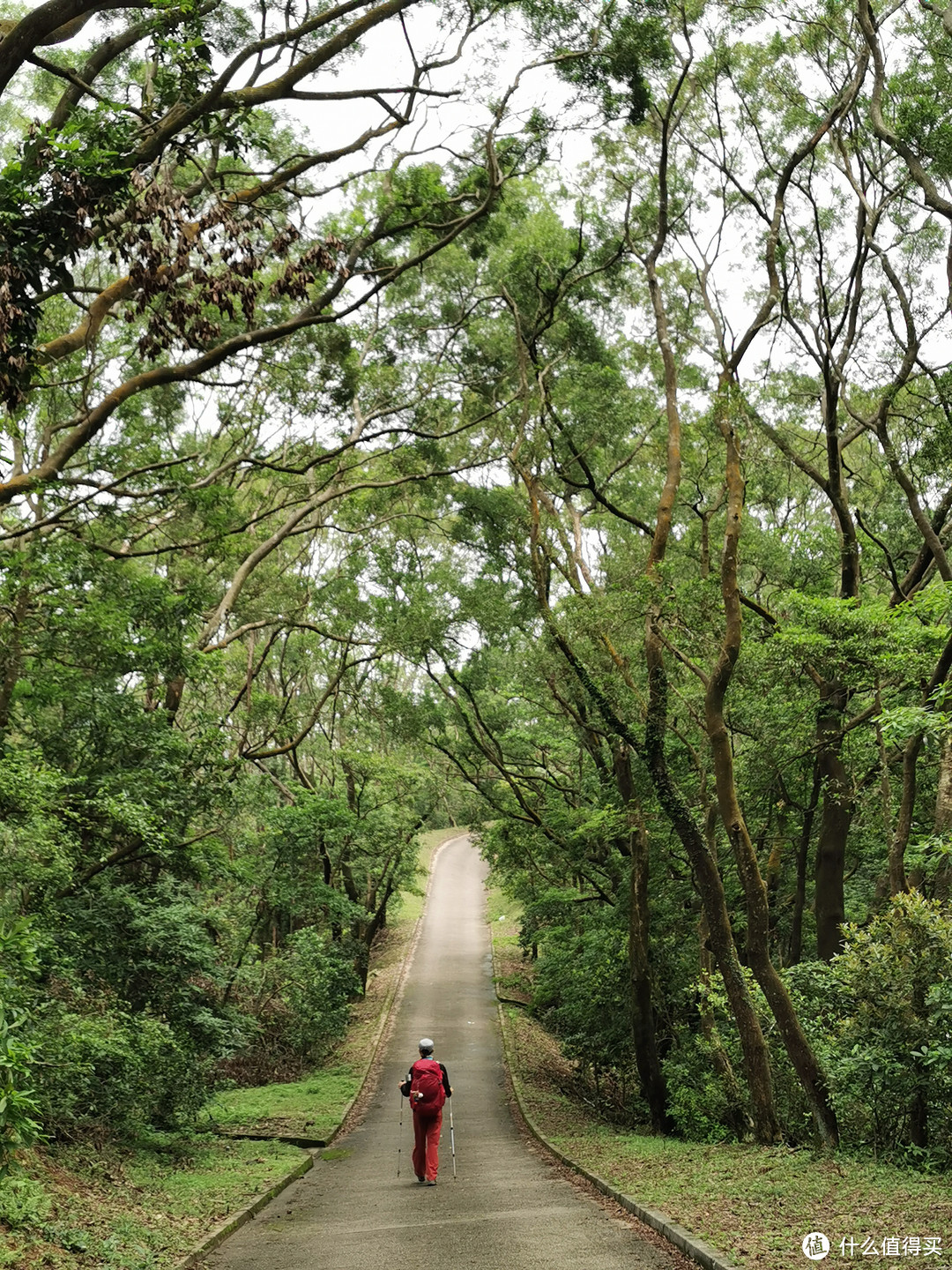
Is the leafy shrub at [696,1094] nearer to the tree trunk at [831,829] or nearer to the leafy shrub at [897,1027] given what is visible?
the tree trunk at [831,829]

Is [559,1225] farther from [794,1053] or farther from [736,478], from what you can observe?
[736,478]

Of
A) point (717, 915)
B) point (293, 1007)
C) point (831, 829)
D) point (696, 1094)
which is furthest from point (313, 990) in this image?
point (831, 829)

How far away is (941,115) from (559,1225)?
11296 mm

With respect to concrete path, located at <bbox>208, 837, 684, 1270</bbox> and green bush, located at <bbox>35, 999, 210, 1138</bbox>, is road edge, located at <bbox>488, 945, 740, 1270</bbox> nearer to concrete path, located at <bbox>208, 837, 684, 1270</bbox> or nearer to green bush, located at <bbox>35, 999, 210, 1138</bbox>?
concrete path, located at <bbox>208, 837, 684, 1270</bbox>

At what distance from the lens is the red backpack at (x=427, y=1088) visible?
415 inches

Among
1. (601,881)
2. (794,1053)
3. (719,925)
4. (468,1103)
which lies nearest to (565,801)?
(601,881)

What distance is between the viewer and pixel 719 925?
1095 centimetres

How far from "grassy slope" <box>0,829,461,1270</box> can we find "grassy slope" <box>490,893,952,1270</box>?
365 cm

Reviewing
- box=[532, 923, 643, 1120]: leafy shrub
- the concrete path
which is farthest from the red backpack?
box=[532, 923, 643, 1120]: leafy shrub

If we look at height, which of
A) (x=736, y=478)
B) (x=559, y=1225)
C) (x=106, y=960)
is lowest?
(x=559, y=1225)

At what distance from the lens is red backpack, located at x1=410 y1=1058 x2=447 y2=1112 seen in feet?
34.6

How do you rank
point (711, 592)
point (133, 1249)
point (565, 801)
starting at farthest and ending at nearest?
point (565, 801) → point (711, 592) → point (133, 1249)

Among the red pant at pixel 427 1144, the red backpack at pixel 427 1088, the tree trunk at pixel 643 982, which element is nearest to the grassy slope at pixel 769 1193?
the tree trunk at pixel 643 982

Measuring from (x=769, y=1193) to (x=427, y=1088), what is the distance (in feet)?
13.2
